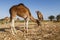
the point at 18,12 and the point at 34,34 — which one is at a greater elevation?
the point at 18,12

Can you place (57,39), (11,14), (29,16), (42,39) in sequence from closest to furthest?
(57,39)
(42,39)
(11,14)
(29,16)

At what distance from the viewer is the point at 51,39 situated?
32.9 ft

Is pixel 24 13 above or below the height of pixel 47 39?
above

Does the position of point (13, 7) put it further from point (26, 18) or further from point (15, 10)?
point (26, 18)

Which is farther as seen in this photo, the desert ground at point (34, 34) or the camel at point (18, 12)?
the camel at point (18, 12)

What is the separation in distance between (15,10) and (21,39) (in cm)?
343

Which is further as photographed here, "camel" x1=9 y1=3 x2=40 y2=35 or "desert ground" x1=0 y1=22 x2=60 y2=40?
"camel" x1=9 y1=3 x2=40 y2=35

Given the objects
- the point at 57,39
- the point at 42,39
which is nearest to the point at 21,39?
the point at 42,39

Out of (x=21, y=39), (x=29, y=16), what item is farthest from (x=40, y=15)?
(x=21, y=39)

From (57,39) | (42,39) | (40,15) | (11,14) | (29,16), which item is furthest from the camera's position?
(40,15)

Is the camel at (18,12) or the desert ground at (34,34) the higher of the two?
the camel at (18,12)

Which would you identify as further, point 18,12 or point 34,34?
point 18,12

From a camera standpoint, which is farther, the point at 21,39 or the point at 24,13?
the point at 24,13

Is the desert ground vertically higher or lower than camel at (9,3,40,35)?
lower
